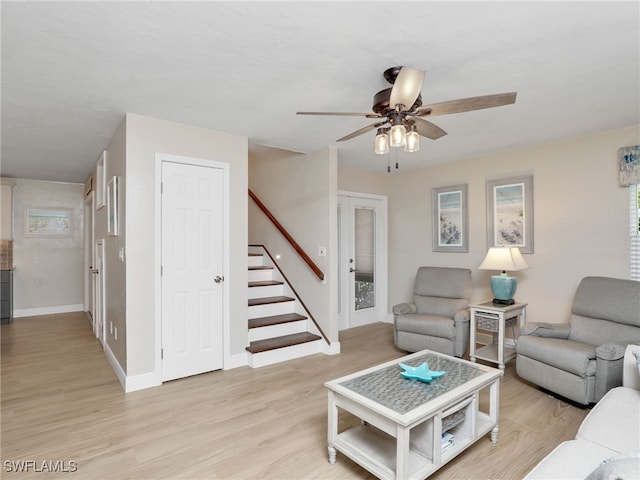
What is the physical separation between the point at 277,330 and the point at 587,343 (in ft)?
10.0

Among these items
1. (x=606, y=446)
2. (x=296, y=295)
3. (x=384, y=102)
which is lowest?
(x=606, y=446)

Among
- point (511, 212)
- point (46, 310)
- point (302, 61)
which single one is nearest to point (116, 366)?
point (302, 61)

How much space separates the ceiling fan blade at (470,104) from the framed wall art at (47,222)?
6.73 meters

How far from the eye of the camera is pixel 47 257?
6195 mm

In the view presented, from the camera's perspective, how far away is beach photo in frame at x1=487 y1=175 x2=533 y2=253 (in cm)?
400

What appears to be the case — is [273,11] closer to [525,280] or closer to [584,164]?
[584,164]

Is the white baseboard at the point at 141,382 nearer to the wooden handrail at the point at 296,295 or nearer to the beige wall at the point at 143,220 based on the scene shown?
the beige wall at the point at 143,220

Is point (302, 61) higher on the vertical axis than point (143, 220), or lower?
higher

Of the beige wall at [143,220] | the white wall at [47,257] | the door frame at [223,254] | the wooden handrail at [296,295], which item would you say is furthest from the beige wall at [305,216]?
the white wall at [47,257]

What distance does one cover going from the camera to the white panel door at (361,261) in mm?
5219

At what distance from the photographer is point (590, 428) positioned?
5.62 feet

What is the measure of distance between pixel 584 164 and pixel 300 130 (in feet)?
9.68

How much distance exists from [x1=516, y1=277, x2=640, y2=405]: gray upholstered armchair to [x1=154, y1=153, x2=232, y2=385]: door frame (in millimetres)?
2811

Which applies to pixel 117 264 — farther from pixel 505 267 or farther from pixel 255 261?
pixel 505 267
